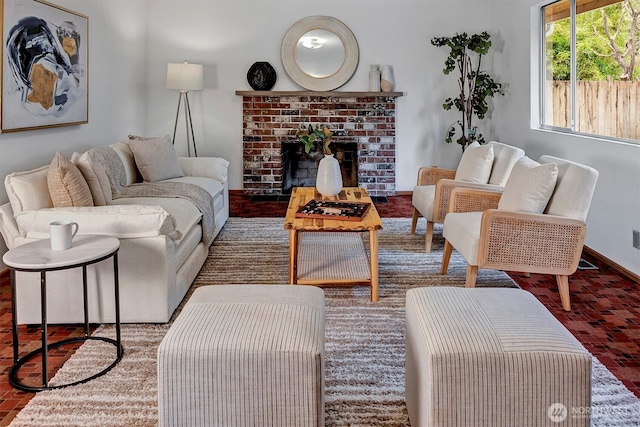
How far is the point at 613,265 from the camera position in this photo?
425 centimetres

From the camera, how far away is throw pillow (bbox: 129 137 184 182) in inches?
195

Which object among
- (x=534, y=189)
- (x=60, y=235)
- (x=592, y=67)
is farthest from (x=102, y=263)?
(x=592, y=67)

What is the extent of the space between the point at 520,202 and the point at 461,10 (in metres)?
4.46

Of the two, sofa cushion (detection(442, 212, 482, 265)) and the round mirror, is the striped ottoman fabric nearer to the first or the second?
sofa cushion (detection(442, 212, 482, 265))

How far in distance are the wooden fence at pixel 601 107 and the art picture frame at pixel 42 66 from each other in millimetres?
4225

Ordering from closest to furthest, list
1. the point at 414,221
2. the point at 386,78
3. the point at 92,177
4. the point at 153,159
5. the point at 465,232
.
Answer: the point at 92,177, the point at 465,232, the point at 153,159, the point at 414,221, the point at 386,78

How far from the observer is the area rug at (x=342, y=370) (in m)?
Answer: 2.20

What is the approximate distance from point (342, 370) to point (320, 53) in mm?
5379

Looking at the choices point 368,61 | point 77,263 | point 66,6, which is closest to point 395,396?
point 77,263

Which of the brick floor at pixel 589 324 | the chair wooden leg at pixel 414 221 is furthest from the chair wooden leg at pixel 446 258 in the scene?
the chair wooden leg at pixel 414 221

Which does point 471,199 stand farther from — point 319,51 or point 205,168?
point 319,51

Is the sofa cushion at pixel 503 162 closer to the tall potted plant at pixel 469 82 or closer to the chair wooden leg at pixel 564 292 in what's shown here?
the chair wooden leg at pixel 564 292

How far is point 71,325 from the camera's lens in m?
3.11

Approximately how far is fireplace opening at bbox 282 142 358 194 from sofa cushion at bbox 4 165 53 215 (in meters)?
4.41
